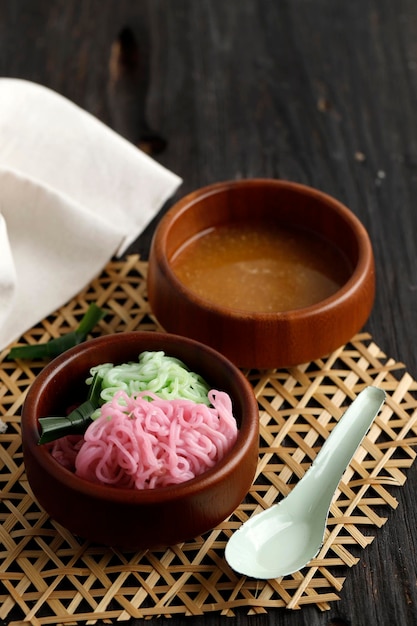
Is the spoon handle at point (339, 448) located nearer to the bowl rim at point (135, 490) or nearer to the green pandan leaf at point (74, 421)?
the bowl rim at point (135, 490)

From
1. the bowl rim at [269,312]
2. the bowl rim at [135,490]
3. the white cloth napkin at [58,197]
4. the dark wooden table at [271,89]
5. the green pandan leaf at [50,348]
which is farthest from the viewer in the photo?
the dark wooden table at [271,89]

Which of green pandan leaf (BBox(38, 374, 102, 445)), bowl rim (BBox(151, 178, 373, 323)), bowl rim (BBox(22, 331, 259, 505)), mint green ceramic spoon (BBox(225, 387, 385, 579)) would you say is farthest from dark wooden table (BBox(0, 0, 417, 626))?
green pandan leaf (BBox(38, 374, 102, 445))

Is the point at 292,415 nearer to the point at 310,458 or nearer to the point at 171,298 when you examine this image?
the point at 310,458

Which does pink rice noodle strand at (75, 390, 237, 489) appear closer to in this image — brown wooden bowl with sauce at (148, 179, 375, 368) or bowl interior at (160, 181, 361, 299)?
brown wooden bowl with sauce at (148, 179, 375, 368)

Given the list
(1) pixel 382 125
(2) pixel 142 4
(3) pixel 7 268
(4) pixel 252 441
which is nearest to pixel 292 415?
(4) pixel 252 441

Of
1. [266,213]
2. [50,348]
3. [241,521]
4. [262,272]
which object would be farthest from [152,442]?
[266,213]

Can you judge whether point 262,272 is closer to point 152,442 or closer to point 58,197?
point 58,197

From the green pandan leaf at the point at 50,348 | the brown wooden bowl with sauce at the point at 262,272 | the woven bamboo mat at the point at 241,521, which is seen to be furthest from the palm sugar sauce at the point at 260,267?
the green pandan leaf at the point at 50,348
